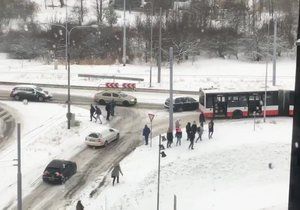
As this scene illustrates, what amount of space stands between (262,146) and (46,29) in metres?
54.2

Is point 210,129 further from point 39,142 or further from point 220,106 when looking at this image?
point 39,142

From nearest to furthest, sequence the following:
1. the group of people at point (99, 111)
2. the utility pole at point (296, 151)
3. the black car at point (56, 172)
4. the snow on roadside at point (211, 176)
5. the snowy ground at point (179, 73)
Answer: the utility pole at point (296, 151) < the snow on roadside at point (211, 176) < the black car at point (56, 172) < the group of people at point (99, 111) < the snowy ground at point (179, 73)

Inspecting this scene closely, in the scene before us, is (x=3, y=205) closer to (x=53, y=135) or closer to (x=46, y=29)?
(x=53, y=135)

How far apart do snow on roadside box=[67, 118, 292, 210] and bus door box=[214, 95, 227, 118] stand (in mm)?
5626

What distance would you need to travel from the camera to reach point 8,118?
43125mm

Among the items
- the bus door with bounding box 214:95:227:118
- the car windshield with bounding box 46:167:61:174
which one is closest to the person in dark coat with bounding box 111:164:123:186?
the car windshield with bounding box 46:167:61:174

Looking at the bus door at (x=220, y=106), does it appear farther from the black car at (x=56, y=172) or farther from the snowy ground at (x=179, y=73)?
the black car at (x=56, y=172)

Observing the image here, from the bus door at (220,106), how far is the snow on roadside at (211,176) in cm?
563

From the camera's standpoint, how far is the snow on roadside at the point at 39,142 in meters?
31.2

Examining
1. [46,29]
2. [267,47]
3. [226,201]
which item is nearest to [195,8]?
[267,47]

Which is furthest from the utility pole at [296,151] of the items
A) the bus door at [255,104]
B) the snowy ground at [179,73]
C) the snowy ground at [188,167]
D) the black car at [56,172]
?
the snowy ground at [179,73]

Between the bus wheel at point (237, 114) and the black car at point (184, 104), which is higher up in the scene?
the black car at point (184, 104)

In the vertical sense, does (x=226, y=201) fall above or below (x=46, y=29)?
below

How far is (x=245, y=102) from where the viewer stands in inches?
1641
